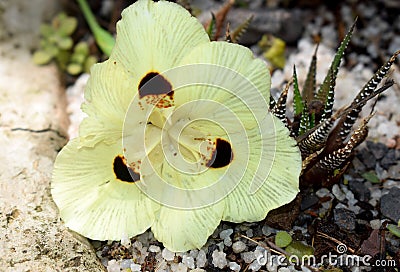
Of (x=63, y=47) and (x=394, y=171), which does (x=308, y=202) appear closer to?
(x=394, y=171)

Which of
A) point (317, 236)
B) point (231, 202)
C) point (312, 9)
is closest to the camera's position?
point (231, 202)

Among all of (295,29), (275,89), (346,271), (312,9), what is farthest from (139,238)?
(312,9)

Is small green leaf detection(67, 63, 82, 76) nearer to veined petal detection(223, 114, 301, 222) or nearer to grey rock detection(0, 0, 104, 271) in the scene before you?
grey rock detection(0, 0, 104, 271)

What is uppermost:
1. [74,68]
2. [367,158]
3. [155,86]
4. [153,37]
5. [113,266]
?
[153,37]

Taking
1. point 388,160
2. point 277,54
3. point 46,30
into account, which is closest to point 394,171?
point 388,160

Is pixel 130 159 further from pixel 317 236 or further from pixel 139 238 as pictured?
pixel 317 236

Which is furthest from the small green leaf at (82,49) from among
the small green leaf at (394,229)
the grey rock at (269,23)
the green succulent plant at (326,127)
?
the small green leaf at (394,229)
